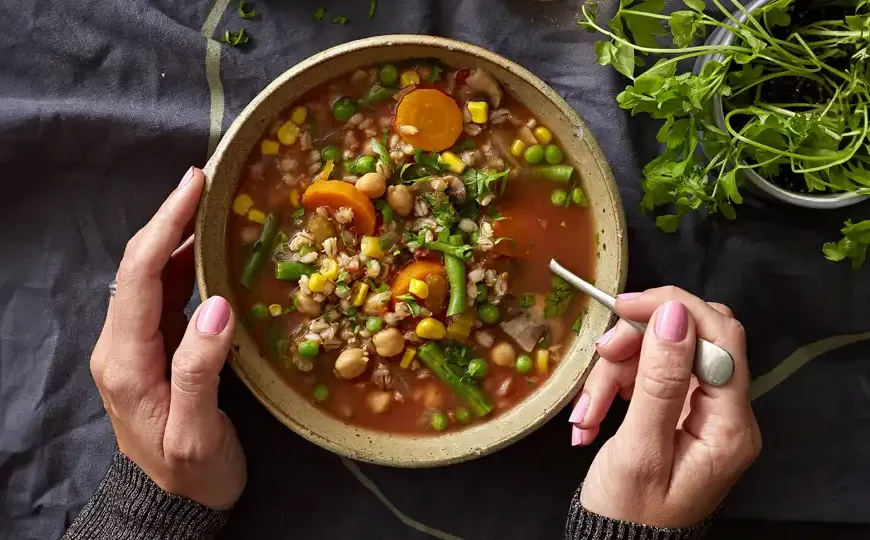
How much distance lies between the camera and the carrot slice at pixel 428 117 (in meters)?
2.24

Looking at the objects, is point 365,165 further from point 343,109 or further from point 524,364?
point 524,364

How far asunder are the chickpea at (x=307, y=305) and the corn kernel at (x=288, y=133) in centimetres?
43

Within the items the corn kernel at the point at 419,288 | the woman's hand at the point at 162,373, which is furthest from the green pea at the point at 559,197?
the woman's hand at the point at 162,373

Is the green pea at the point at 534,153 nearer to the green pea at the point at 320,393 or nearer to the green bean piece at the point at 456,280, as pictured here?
the green bean piece at the point at 456,280

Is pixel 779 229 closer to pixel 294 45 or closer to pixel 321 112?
pixel 321 112

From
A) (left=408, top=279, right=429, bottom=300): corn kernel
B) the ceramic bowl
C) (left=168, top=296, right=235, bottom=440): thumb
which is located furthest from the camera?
(left=408, top=279, right=429, bottom=300): corn kernel

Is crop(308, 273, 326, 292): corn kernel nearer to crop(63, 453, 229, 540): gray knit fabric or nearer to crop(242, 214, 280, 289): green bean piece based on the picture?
crop(242, 214, 280, 289): green bean piece

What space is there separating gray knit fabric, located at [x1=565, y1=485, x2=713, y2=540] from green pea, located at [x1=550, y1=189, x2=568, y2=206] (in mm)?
832

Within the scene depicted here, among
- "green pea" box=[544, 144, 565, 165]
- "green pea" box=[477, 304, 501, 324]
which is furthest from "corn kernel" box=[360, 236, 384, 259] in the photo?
"green pea" box=[544, 144, 565, 165]

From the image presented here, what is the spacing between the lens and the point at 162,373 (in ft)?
7.06

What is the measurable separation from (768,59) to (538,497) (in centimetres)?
139

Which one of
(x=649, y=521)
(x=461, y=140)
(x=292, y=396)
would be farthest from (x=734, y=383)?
(x=292, y=396)

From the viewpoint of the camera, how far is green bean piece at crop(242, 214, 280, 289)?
2.25 metres

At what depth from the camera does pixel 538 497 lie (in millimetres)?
2445
